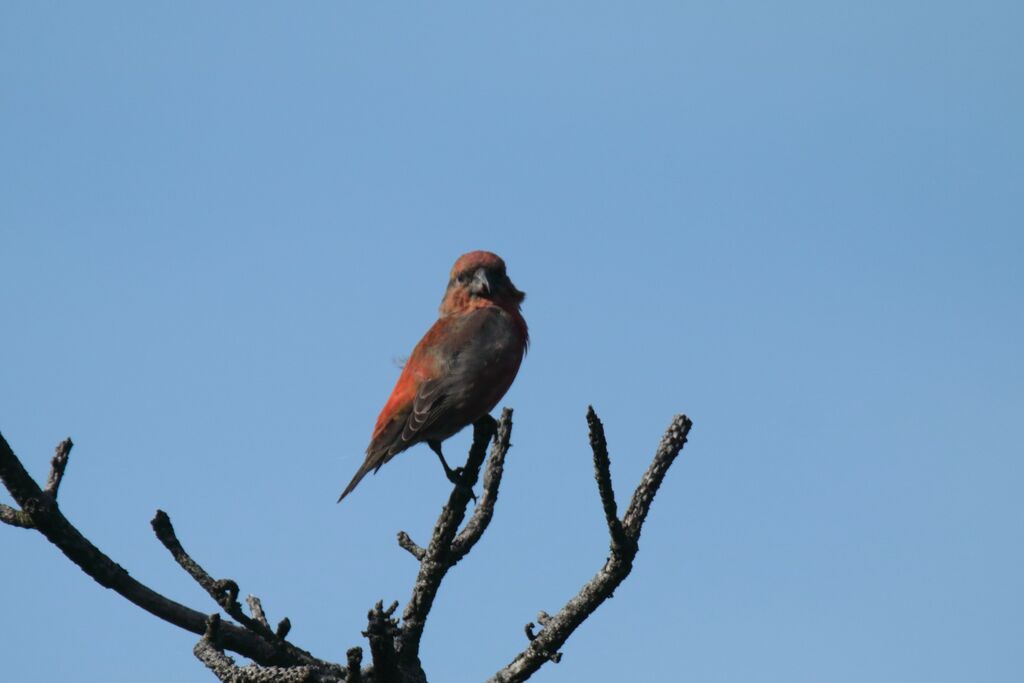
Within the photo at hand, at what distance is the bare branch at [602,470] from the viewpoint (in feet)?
14.0

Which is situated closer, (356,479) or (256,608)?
(256,608)

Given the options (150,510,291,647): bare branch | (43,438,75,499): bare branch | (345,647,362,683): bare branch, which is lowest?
(345,647,362,683): bare branch

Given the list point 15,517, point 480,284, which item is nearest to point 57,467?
point 15,517

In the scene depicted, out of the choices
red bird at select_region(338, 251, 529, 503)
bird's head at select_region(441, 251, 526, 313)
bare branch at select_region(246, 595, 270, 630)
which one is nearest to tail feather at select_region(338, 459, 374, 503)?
red bird at select_region(338, 251, 529, 503)

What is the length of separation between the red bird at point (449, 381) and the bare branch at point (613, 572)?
238 cm

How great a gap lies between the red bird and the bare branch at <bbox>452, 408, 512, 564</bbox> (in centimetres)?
177

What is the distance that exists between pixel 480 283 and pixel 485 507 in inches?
134

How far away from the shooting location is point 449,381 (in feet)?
24.8

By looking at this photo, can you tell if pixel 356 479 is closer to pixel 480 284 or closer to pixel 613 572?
pixel 480 284

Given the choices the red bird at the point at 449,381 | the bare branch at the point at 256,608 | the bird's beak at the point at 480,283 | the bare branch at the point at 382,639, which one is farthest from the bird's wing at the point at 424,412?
the bare branch at the point at 382,639

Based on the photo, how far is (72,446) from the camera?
468 centimetres

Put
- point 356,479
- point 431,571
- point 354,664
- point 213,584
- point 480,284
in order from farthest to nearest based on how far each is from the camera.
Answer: point 480,284 < point 356,479 < point 431,571 < point 213,584 < point 354,664

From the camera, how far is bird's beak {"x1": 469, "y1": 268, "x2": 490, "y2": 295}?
27.5 feet

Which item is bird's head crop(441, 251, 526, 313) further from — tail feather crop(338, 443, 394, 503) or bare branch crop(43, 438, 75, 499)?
bare branch crop(43, 438, 75, 499)
